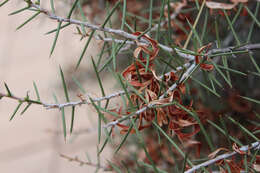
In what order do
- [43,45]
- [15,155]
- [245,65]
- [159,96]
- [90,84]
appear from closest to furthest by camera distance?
[159,96] < [245,65] < [90,84] < [15,155] < [43,45]

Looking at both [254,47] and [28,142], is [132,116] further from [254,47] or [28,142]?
[28,142]

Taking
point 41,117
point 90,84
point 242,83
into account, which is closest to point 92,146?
point 41,117

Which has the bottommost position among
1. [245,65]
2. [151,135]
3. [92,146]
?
[92,146]

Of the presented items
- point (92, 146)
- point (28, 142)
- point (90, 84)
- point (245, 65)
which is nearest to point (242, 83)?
point (245, 65)

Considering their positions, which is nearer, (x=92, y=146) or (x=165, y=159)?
→ (x=165, y=159)

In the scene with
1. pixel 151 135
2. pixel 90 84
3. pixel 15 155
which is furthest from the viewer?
pixel 15 155

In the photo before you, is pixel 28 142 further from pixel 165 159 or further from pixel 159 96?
pixel 159 96

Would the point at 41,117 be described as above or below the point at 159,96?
below
